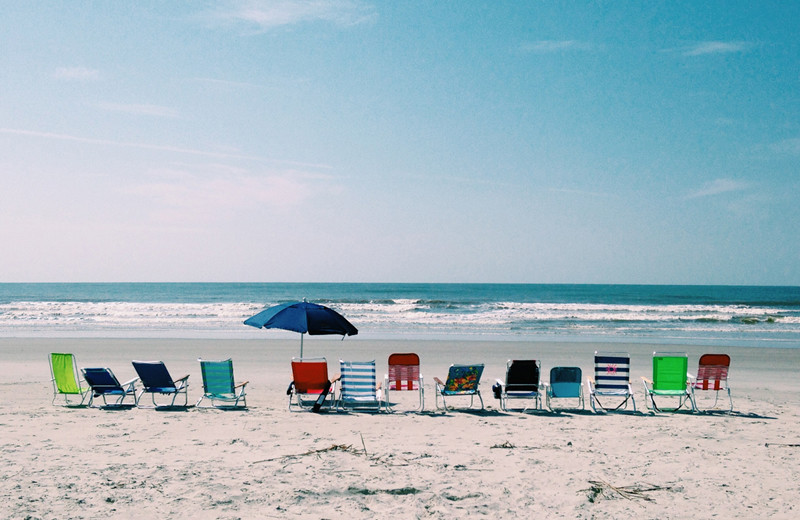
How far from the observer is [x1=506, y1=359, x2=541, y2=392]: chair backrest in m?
8.36

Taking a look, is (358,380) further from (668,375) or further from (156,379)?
(668,375)

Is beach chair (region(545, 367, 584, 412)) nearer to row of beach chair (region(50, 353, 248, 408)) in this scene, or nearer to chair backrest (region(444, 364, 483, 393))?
chair backrest (region(444, 364, 483, 393))

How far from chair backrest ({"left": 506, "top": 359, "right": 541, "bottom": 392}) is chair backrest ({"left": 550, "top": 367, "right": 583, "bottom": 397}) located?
23 centimetres

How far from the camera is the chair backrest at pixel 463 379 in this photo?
8.35 meters

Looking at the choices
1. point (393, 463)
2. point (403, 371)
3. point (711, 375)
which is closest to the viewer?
point (393, 463)

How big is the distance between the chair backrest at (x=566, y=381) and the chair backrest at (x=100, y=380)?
6245mm

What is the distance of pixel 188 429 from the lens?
698 centimetres

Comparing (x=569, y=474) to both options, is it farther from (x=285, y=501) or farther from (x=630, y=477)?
(x=285, y=501)

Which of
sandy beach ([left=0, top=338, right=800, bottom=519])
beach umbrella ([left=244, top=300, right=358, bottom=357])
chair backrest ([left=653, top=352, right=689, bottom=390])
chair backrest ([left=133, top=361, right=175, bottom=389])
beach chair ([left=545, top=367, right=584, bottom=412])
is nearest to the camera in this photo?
sandy beach ([left=0, top=338, right=800, bottom=519])

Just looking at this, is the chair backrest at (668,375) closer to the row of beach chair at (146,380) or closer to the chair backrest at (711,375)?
the chair backrest at (711,375)

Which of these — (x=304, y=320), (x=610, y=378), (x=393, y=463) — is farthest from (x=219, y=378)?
(x=610, y=378)

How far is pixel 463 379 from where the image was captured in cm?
835

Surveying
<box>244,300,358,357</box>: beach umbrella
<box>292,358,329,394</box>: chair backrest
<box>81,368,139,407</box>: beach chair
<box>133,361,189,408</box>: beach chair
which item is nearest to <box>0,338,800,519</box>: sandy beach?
<box>81,368,139,407</box>: beach chair

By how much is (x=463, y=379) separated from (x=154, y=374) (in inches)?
175
